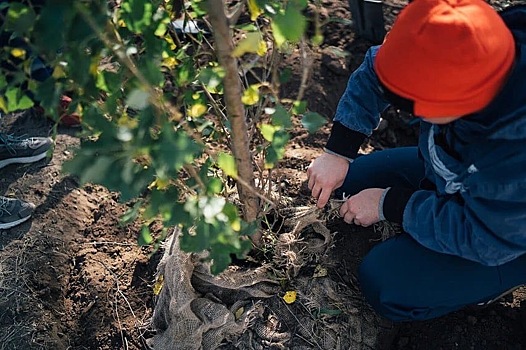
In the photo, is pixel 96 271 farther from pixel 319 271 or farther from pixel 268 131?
pixel 268 131

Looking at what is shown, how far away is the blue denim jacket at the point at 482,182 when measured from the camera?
3.75ft

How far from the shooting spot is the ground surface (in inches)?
64.6

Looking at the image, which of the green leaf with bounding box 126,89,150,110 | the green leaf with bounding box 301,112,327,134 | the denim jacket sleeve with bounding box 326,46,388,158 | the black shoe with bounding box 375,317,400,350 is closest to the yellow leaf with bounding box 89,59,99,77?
the green leaf with bounding box 126,89,150,110

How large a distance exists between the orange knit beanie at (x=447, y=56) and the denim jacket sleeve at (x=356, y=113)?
43 cm

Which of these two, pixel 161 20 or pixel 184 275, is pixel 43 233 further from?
pixel 161 20

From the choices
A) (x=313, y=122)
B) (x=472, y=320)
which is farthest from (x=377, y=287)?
(x=313, y=122)

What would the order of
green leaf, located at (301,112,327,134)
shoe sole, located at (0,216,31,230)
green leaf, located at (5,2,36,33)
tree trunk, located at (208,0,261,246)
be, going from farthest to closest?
shoe sole, located at (0,216,31,230), green leaf, located at (301,112,327,134), tree trunk, located at (208,0,261,246), green leaf, located at (5,2,36,33)

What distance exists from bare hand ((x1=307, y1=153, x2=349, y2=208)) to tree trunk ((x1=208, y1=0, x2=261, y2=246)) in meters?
0.18

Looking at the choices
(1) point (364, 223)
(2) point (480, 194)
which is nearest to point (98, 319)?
(1) point (364, 223)

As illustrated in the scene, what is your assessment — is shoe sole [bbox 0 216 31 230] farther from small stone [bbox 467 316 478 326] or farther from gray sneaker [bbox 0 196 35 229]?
small stone [bbox 467 316 478 326]

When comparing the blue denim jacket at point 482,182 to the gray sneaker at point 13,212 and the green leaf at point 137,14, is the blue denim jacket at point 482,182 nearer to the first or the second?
the green leaf at point 137,14

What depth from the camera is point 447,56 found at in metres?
1.00

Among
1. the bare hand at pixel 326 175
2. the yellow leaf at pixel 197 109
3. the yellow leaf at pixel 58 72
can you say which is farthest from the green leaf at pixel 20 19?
the bare hand at pixel 326 175

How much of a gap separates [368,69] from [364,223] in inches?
15.5
